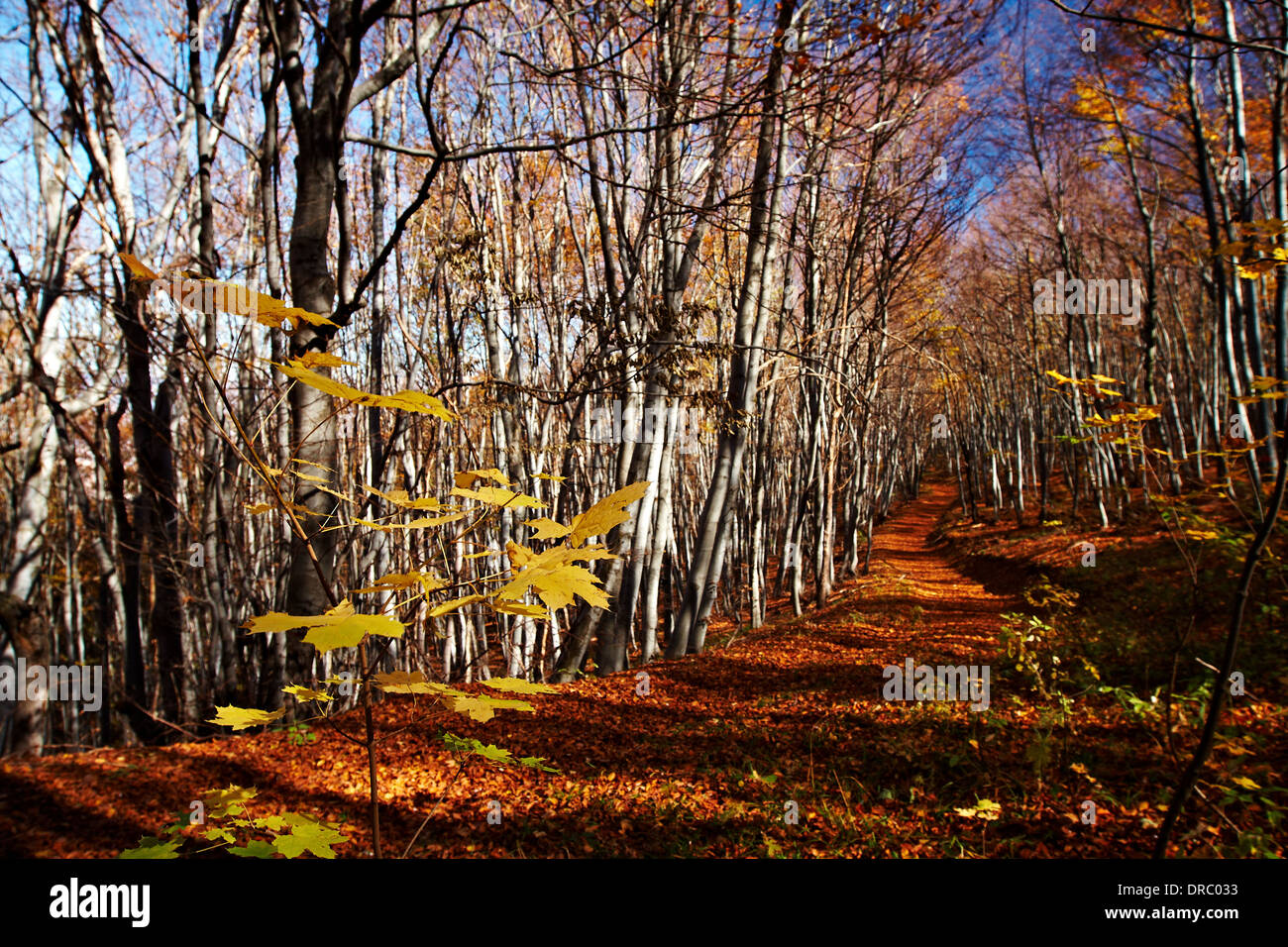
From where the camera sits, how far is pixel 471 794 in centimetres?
330

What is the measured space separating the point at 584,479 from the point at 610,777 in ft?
17.4

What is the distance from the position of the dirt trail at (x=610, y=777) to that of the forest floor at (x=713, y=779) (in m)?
0.01

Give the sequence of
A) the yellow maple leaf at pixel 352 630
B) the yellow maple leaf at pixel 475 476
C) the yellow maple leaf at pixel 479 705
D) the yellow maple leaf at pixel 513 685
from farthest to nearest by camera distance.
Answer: the yellow maple leaf at pixel 475 476, the yellow maple leaf at pixel 513 685, the yellow maple leaf at pixel 479 705, the yellow maple leaf at pixel 352 630

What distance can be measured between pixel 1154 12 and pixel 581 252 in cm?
803

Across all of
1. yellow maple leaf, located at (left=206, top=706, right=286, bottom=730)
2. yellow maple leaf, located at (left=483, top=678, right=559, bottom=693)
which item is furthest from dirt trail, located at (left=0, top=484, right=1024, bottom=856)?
yellow maple leaf, located at (left=483, top=678, right=559, bottom=693)

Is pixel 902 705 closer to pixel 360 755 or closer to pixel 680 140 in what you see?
pixel 360 755

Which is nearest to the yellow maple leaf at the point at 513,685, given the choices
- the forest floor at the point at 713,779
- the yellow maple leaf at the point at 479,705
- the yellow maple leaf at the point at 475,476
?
Result: the yellow maple leaf at the point at 479,705

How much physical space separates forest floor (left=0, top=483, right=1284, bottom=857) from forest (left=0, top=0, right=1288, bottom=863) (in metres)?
0.03

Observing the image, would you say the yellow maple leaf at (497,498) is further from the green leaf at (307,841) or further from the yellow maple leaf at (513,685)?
the green leaf at (307,841)

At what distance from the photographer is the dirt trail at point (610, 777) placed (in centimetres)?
293

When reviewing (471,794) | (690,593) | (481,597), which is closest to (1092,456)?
(690,593)

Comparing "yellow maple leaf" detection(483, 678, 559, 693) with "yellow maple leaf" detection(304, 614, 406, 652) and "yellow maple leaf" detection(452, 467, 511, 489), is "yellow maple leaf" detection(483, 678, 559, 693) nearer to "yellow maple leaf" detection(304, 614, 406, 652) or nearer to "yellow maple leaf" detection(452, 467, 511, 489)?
"yellow maple leaf" detection(304, 614, 406, 652)

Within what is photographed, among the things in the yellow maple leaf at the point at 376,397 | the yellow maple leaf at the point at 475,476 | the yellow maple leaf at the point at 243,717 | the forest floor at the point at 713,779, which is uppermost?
the yellow maple leaf at the point at 376,397

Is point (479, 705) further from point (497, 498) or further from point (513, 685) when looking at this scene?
Answer: point (497, 498)
